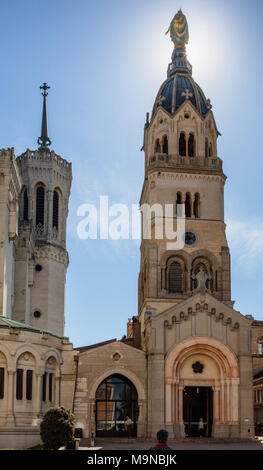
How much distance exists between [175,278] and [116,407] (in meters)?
15.7

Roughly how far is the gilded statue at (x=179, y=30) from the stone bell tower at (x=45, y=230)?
18.4 m

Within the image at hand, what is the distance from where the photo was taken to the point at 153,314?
208 feet

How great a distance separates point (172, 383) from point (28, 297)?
812 inches

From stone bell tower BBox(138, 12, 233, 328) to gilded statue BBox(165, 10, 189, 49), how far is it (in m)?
4.45

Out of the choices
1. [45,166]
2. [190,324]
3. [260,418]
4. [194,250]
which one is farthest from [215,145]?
[260,418]

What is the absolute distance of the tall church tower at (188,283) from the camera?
5681cm

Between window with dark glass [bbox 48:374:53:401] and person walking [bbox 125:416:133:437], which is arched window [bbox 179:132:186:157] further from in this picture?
window with dark glass [bbox 48:374:53:401]

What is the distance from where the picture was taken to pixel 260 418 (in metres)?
76.8

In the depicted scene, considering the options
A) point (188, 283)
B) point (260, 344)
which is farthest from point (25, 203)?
point (260, 344)

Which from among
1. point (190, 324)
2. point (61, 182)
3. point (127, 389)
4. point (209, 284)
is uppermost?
point (61, 182)

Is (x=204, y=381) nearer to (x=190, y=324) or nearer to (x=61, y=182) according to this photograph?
(x=190, y=324)

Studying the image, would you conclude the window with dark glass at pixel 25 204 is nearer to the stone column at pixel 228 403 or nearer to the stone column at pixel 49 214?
the stone column at pixel 49 214

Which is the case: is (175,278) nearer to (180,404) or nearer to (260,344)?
(180,404)

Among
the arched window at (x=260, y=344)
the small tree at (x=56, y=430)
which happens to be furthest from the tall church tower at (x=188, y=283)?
the small tree at (x=56, y=430)
